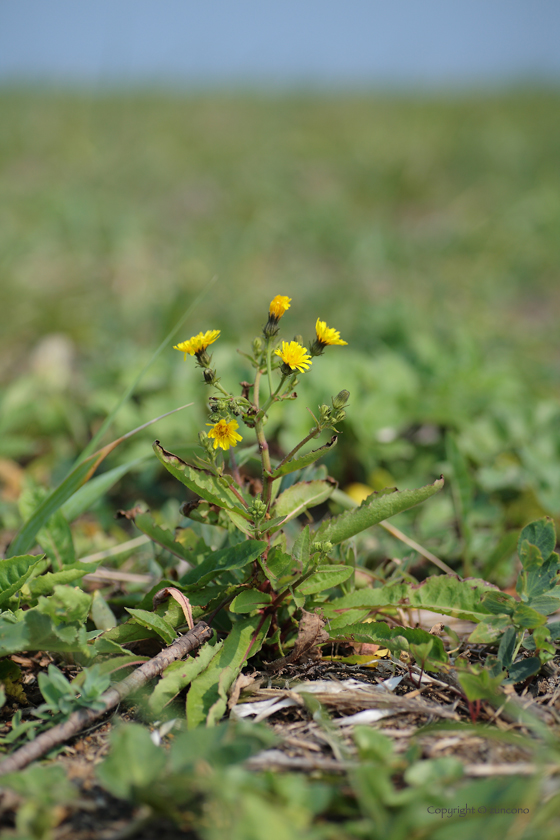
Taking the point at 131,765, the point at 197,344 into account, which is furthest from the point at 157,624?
the point at 197,344

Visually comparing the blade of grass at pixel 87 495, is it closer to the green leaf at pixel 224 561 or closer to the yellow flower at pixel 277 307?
the green leaf at pixel 224 561

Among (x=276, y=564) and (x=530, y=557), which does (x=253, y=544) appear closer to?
(x=276, y=564)

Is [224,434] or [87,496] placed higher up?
[224,434]

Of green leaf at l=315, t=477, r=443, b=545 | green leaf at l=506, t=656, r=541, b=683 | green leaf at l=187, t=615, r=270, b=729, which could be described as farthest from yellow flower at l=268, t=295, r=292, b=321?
green leaf at l=506, t=656, r=541, b=683

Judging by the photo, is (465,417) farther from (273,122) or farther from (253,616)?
(273,122)

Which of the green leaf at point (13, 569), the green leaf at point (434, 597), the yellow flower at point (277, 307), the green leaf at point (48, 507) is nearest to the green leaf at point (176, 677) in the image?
the green leaf at point (434, 597)
